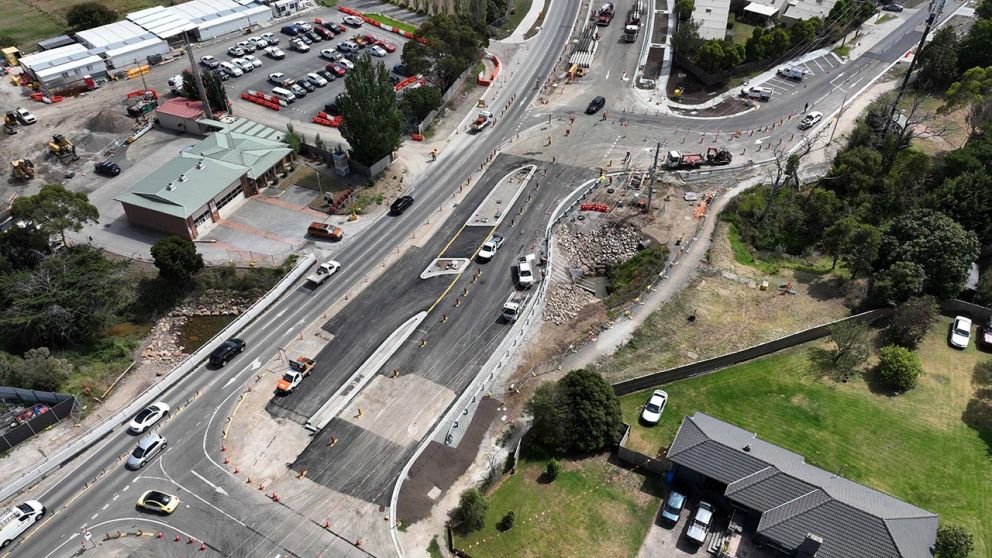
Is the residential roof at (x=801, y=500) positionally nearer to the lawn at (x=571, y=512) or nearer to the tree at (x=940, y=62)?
the lawn at (x=571, y=512)

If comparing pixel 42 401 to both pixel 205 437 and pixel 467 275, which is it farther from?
pixel 467 275

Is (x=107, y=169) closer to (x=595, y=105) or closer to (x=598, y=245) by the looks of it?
(x=598, y=245)

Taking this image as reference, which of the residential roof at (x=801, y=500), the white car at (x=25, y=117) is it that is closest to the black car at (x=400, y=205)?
the residential roof at (x=801, y=500)

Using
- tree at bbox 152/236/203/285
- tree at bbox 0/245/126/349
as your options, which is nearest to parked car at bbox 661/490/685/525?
tree at bbox 152/236/203/285

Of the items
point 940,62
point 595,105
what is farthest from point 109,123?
point 940,62

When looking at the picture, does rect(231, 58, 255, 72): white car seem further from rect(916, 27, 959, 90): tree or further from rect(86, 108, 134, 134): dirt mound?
rect(916, 27, 959, 90): tree

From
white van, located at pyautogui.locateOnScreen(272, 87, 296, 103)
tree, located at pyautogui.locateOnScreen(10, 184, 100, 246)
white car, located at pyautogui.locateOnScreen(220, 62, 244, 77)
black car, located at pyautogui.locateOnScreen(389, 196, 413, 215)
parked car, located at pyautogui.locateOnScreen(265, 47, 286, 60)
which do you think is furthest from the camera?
parked car, located at pyautogui.locateOnScreen(265, 47, 286, 60)

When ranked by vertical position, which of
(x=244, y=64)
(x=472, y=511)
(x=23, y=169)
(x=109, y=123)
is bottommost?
(x=472, y=511)
